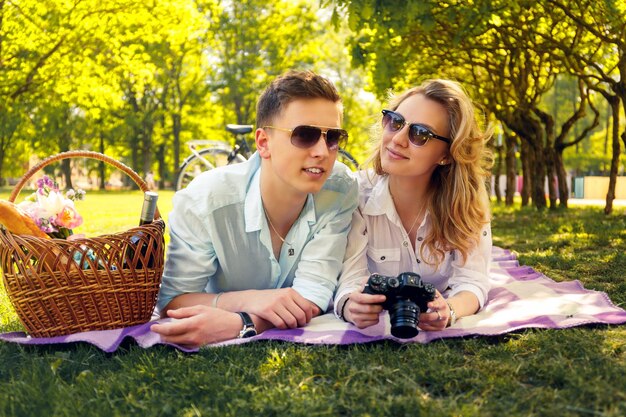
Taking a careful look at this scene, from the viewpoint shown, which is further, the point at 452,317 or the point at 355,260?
the point at 355,260

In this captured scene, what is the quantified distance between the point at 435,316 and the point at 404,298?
0.28m

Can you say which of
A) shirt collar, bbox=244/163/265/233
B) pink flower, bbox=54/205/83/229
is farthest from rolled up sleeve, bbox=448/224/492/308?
pink flower, bbox=54/205/83/229

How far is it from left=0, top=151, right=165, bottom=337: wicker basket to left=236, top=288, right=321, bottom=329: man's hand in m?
0.56

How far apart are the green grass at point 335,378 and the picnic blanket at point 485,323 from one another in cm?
5

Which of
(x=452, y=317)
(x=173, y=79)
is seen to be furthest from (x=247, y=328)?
(x=173, y=79)

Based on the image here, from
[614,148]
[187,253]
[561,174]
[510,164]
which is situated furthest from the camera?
[510,164]

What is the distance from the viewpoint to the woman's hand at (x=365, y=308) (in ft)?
10.2

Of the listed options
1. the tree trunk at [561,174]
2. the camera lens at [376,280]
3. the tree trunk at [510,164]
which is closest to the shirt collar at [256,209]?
the camera lens at [376,280]

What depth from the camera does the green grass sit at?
7.68 ft

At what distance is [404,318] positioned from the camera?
293 cm

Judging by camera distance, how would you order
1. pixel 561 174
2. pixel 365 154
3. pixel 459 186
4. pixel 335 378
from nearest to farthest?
pixel 335 378 → pixel 459 186 → pixel 365 154 → pixel 561 174

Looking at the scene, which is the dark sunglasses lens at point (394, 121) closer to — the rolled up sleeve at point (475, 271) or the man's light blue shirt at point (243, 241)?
the man's light blue shirt at point (243, 241)

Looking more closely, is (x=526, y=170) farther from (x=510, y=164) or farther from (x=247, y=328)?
(x=247, y=328)

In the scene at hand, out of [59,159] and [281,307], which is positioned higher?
[59,159]
